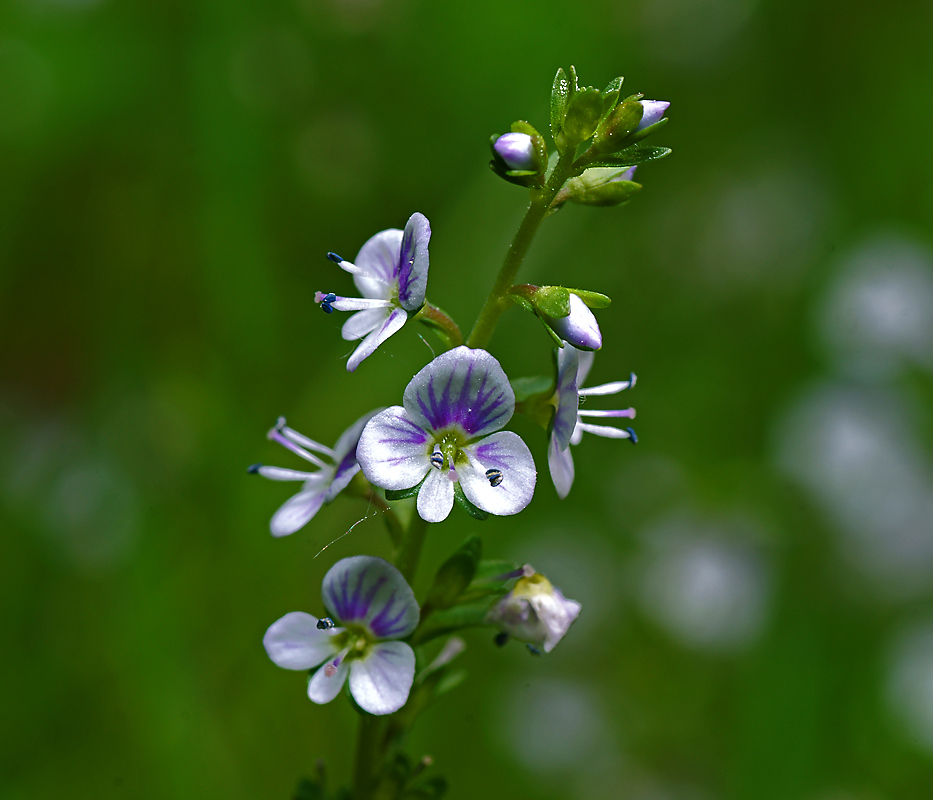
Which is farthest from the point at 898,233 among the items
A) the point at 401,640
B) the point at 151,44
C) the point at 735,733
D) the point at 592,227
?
the point at 401,640

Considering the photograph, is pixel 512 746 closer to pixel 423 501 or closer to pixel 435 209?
pixel 435 209

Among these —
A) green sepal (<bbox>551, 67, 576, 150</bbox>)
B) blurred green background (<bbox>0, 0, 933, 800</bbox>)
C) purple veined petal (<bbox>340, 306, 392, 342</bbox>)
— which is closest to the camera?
green sepal (<bbox>551, 67, 576, 150</bbox>)

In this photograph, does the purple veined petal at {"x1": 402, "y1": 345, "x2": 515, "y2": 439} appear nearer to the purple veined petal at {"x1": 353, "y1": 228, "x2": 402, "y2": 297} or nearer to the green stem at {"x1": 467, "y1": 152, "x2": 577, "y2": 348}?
the green stem at {"x1": 467, "y1": 152, "x2": 577, "y2": 348}

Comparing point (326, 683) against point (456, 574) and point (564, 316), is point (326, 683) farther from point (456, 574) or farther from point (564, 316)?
point (564, 316)

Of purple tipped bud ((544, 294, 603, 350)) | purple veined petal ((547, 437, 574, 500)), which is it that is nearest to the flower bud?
purple veined petal ((547, 437, 574, 500))

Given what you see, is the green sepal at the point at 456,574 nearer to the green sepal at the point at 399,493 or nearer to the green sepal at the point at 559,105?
the green sepal at the point at 399,493

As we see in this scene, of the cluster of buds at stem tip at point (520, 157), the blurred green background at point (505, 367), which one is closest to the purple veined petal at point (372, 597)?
the cluster of buds at stem tip at point (520, 157)

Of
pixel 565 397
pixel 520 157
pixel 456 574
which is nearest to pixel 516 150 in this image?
pixel 520 157
